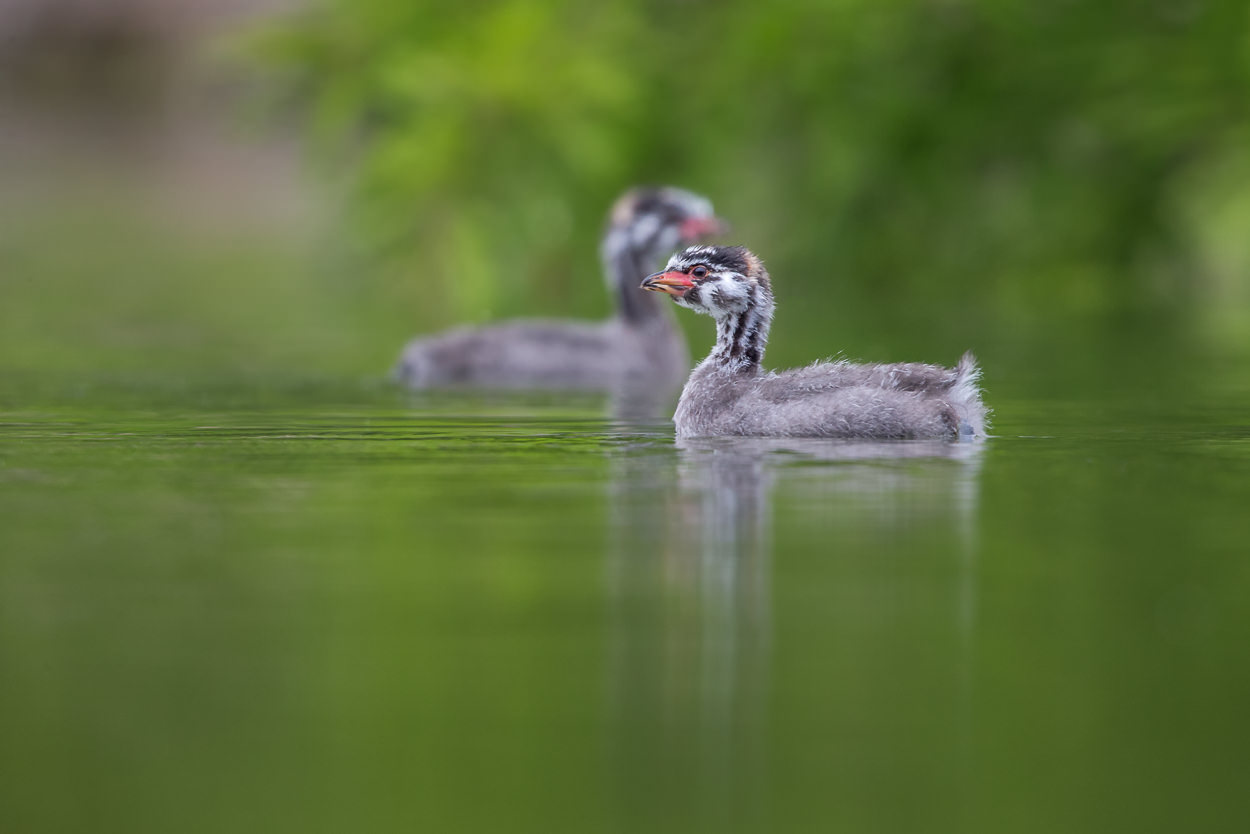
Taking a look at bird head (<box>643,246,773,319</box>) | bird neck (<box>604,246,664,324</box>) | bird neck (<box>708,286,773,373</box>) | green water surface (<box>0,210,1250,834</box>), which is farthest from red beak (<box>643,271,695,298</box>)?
bird neck (<box>604,246,664,324</box>)

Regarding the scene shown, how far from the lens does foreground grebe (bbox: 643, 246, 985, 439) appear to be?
42.9ft

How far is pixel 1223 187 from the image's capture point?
25641 mm

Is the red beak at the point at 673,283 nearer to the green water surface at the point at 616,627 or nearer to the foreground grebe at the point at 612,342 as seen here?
the green water surface at the point at 616,627

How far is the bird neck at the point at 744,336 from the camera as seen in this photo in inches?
564

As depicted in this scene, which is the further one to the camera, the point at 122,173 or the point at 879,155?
the point at 122,173

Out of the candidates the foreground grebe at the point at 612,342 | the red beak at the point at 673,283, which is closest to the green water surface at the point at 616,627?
the red beak at the point at 673,283

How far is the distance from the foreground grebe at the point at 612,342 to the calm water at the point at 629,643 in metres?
5.87

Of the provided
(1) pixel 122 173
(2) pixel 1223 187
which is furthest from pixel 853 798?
(1) pixel 122 173

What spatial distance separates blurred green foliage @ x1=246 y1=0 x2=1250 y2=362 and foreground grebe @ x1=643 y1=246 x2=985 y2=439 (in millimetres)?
10650

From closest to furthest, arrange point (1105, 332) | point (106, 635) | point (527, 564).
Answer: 1. point (106, 635)
2. point (527, 564)
3. point (1105, 332)

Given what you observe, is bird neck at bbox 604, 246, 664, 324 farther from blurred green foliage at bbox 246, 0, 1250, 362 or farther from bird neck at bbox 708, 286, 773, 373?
bird neck at bbox 708, 286, 773, 373

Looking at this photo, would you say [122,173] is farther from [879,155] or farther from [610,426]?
[610,426]

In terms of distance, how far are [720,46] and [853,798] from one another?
22869 mm

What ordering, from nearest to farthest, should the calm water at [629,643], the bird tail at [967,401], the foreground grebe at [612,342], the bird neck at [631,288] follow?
the calm water at [629,643], the bird tail at [967,401], the foreground grebe at [612,342], the bird neck at [631,288]
